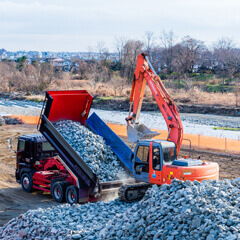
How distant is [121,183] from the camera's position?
10.9 metres

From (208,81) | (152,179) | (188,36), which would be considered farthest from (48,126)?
(188,36)

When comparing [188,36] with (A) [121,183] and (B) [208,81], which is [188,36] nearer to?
(B) [208,81]

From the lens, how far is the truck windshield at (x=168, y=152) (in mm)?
10156

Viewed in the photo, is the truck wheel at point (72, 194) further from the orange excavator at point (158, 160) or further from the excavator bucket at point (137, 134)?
the excavator bucket at point (137, 134)

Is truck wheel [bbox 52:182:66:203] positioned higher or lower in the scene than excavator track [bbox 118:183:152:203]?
lower

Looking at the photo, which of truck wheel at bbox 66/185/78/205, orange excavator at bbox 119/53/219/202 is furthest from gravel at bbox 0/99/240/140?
truck wheel at bbox 66/185/78/205

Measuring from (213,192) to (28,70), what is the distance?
6403 cm

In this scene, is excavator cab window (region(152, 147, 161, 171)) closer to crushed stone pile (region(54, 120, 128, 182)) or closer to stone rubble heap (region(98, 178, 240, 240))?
crushed stone pile (region(54, 120, 128, 182))

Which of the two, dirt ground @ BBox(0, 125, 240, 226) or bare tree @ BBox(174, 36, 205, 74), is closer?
dirt ground @ BBox(0, 125, 240, 226)

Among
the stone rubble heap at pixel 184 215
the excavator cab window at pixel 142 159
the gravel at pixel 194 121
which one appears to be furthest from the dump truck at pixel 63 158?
the gravel at pixel 194 121

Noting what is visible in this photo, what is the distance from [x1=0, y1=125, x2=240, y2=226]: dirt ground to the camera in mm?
A: 11355

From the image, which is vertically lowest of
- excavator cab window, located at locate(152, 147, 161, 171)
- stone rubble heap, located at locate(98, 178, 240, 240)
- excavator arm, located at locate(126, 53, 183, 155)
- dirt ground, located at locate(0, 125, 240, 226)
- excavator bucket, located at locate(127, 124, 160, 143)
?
dirt ground, located at locate(0, 125, 240, 226)

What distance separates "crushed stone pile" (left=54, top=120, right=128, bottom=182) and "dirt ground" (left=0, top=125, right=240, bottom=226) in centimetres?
202

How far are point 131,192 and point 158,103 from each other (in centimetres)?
331
